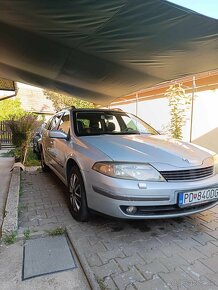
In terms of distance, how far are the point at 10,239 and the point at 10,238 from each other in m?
0.02

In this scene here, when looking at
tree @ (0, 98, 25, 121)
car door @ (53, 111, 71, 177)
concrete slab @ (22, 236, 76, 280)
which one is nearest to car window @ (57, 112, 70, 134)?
car door @ (53, 111, 71, 177)

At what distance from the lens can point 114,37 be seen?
11.0ft

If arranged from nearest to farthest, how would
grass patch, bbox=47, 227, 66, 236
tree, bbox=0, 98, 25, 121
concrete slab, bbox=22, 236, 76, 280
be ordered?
concrete slab, bbox=22, 236, 76, 280 → grass patch, bbox=47, 227, 66, 236 → tree, bbox=0, 98, 25, 121

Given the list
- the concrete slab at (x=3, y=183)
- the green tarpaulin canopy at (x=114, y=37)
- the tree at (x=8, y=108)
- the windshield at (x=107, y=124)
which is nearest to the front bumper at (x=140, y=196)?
the windshield at (x=107, y=124)

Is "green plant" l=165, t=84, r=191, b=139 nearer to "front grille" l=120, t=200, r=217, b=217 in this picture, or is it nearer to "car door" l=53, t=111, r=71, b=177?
"car door" l=53, t=111, r=71, b=177

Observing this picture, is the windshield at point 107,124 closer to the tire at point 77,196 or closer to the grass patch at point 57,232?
the tire at point 77,196

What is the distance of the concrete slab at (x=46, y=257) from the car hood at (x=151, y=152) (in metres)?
1.08

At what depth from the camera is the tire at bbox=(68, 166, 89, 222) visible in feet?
10.1

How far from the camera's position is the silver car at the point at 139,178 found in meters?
2.58

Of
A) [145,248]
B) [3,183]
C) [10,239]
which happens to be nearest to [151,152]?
[145,248]

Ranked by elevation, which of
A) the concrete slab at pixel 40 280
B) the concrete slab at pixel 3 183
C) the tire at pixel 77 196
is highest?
the tire at pixel 77 196

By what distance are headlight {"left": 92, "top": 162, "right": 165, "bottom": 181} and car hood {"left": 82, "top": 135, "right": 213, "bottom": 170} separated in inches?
2.6

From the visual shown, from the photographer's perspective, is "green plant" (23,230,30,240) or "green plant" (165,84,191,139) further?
"green plant" (165,84,191,139)

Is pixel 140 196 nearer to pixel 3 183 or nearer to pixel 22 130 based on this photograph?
pixel 3 183
